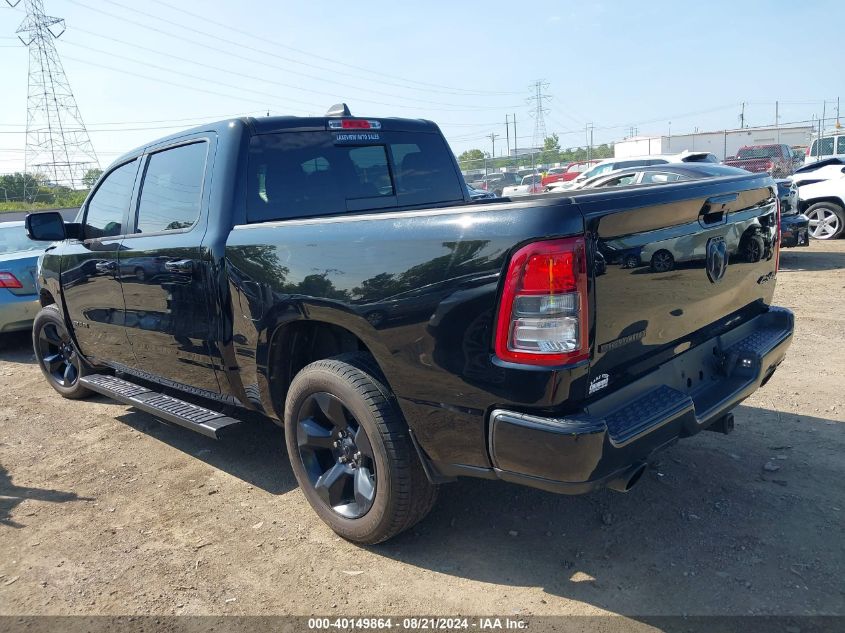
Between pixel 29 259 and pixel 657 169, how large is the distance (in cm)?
857

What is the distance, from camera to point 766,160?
76.5 feet

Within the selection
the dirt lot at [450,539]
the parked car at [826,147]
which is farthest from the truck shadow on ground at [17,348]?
the parked car at [826,147]

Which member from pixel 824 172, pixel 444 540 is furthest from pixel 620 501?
pixel 824 172

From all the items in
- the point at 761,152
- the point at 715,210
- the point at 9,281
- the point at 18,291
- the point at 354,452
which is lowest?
the point at 354,452

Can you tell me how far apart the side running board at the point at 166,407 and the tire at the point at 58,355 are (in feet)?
1.92

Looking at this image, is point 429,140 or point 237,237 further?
point 429,140

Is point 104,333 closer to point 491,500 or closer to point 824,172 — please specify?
point 491,500

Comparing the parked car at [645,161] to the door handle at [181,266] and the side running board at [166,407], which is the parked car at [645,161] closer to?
the side running board at [166,407]

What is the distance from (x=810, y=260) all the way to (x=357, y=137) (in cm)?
971

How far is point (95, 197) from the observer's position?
4.96 metres

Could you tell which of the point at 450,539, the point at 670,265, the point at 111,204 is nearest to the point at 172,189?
the point at 111,204

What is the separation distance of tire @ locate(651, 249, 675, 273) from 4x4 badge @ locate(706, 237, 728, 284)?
329mm

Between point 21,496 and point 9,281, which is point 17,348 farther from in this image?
point 21,496

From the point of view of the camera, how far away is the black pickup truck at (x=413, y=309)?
93.0 inches
